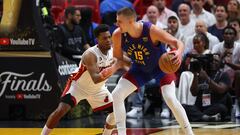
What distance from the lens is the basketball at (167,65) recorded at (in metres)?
8.09

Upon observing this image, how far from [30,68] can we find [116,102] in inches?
150

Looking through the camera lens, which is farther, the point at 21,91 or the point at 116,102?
the point at 21,91

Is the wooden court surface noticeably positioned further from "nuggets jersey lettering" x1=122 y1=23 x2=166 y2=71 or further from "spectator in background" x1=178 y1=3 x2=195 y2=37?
"spectator in background" x1=178 y1=3 x2=195 y2=37

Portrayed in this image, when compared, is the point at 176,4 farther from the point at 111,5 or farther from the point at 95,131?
the point at 95,131

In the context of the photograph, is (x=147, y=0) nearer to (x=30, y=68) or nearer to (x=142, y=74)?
(x=30, y=68)

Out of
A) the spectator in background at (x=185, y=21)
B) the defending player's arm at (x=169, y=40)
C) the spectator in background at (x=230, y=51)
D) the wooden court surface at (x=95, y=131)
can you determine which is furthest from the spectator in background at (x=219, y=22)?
the defending player's arm at (x=169, y=40)

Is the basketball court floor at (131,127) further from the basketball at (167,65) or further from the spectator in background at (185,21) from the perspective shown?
the spectator in background at (185,21)

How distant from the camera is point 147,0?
15289 millimetres

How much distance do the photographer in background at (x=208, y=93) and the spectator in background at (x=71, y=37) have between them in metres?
2.21

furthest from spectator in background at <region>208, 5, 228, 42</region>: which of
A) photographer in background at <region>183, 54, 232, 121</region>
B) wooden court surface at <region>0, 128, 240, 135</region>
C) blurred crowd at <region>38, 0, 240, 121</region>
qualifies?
wooden court surface at <region>0, 128, 240, 135</region>

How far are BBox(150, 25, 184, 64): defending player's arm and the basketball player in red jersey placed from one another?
0.70 meters

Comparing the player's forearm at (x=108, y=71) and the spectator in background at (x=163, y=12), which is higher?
the spectator in background at (x=163, y=12)

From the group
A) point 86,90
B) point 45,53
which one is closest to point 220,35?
point 45,53

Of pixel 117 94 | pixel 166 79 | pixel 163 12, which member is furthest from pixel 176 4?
pixel 117 94
